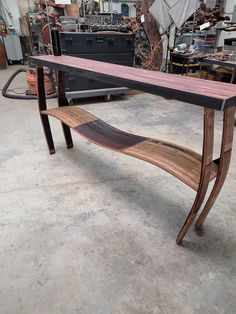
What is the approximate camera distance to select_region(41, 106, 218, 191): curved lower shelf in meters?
1.19

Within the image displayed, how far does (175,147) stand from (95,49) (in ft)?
8.47

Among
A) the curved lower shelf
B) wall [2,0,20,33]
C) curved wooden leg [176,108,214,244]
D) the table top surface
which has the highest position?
wall [2,0,20,33]

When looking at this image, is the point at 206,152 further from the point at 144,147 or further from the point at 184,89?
the point at 144,147

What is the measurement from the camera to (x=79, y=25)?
3984 millimetres

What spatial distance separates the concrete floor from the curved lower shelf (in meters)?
0.42

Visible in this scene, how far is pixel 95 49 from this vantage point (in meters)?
3.42

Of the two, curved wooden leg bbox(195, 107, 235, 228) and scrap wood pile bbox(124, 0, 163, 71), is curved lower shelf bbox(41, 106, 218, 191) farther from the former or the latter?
scrap wood pile bbox(124, 0, 163, 71)

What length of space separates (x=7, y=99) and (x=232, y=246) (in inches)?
152

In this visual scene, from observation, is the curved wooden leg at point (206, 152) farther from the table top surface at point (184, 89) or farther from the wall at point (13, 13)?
the wall at point (13, 13)

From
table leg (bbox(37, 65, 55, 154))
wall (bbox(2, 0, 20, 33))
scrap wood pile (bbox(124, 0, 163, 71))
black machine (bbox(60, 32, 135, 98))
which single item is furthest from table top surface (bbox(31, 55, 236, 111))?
wall (bbox(2, 0, 20, 33))

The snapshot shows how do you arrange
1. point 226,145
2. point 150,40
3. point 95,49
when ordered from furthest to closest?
point 150,40 < point 95,49 < point 226,145

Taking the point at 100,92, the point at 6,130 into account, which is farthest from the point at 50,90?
the point at 6,130

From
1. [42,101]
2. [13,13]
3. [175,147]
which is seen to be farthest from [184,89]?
[13,13]

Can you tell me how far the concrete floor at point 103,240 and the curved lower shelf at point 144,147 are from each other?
42 cm
